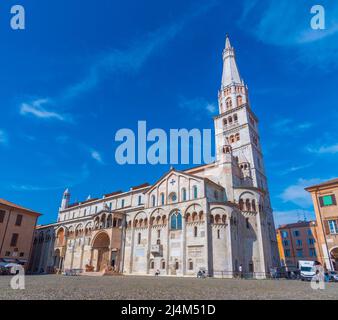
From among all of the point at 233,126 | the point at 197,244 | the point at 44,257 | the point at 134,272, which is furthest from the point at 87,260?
the point at 233,126

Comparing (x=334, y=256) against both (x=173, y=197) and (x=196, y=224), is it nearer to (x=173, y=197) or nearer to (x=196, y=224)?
(x=196, y=224)

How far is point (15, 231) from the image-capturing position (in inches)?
1613

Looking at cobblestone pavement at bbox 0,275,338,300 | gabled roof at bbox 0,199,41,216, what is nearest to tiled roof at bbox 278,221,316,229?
cobblestone pavement at bbox 0,275,338,300

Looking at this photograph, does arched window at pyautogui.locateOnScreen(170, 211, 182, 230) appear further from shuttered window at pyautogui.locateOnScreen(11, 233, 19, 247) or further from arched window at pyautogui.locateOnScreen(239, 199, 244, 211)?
shuttered window at pyautogui.locateOnScreen(11, 233, 19, 247)

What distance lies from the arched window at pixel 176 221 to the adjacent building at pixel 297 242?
99.1ft

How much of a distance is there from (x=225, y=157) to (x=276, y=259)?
17301 millimetres

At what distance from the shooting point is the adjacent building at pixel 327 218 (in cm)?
2919

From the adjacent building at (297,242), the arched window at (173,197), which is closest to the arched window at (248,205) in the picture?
the arched window at (173,197)

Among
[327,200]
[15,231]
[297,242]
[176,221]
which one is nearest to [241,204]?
[176,221]

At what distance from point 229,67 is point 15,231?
54.8 m

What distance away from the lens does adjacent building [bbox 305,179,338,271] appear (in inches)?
1149

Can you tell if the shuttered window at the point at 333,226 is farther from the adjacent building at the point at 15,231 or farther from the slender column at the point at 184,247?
the adjacent building at the point at 15,231
